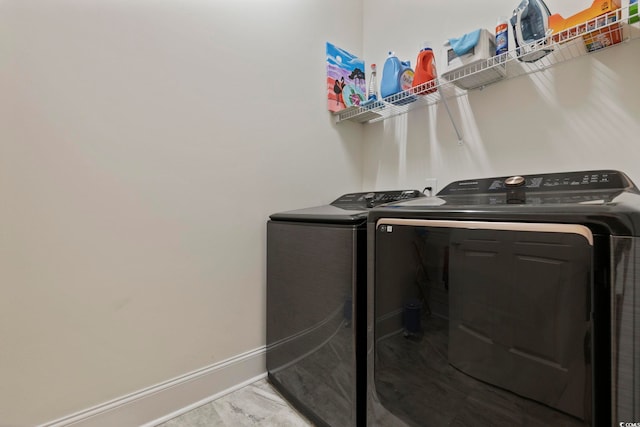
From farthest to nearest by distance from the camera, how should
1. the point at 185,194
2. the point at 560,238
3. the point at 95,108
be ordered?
the point at 185,194 < the point at 95,108 < the point at 560,238

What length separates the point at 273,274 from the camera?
1550 mm

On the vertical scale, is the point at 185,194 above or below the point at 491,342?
above

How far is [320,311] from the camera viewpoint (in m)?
1.23

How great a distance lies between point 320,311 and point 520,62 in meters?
1.46

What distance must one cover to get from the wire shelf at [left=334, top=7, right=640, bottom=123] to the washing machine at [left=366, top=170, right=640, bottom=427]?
0.54 metres

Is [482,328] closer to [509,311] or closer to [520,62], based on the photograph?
[509,311]

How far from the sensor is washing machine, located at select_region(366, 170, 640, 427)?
0.56 metres

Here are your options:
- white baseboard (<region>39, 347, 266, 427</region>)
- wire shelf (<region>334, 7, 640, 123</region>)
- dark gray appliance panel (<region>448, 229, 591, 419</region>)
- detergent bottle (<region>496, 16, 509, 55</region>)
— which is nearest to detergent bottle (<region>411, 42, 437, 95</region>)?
wire shelf (<region>334, 7, 640, 123</region>)

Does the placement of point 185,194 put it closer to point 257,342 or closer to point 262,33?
point 257,342

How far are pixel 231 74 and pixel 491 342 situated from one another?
5.29 feet

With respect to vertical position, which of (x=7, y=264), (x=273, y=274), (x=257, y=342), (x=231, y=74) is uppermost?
→ (x=231, y=74)

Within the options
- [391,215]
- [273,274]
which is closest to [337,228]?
[391,215]

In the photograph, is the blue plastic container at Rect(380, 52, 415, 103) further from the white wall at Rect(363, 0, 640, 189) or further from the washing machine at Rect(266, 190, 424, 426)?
the washing machine at Rect(266, 190, 424, 426)

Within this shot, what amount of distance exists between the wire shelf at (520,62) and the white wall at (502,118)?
1.6 inches
